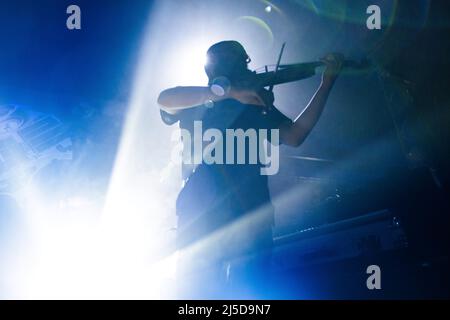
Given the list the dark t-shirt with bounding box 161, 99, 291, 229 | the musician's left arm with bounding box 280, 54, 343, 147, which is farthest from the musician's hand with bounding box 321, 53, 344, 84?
the dark t-shirt with bounding box 161, 99, 291, 229

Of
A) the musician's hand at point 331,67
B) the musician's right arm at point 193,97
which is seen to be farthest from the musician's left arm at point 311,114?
the musician's right arm at point 193,97

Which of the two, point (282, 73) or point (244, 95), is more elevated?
point (282, 73)

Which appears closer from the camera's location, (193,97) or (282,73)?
(193,97)

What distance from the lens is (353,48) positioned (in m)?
1.97

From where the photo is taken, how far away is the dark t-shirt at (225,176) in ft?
3.32

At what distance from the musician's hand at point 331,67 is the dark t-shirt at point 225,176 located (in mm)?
173

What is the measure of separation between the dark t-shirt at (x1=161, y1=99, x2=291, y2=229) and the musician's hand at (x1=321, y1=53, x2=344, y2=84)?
17 centimetres

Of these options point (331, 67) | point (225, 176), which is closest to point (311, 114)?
point (331, 67)

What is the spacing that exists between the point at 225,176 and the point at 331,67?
0.44 meters

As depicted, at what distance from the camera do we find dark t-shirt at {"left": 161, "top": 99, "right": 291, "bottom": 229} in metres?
1.01

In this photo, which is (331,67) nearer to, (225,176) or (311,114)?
(311,114)

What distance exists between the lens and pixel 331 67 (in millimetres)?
1138

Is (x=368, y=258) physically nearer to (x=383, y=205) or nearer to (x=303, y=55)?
(x=383, y=205)
